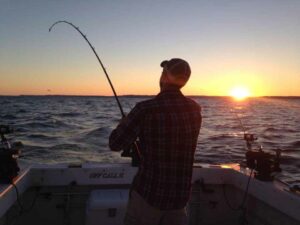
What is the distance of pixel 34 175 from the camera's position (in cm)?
404

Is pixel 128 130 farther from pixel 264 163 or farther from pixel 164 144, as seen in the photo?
pixel 264 163


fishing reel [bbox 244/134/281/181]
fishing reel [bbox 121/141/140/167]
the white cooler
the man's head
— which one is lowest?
the white cooler

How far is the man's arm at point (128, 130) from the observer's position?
2.20 metres

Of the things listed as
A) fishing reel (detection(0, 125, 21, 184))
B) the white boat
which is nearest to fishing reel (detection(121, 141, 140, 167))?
the white boat

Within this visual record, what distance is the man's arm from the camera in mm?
2195

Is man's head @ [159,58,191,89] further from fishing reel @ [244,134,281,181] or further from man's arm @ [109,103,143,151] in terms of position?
fishing reel @ [244,134,281,181]

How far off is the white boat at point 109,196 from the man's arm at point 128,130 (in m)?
1.75

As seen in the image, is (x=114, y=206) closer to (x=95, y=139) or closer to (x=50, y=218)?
(x=50, y=218)

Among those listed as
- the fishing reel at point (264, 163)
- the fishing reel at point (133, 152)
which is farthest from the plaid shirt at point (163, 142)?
the fishing reel at point (264, 163)

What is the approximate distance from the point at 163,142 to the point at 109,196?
1908 mm

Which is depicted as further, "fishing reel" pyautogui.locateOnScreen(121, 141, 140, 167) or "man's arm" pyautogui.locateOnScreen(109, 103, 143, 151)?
"fishing reel" pyautogui.locateOnScreen(121, 141, 140, 167)

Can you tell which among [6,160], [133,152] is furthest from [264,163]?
[6,160]

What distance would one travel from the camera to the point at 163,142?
7.30 feet

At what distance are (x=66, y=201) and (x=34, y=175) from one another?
0.47 m
